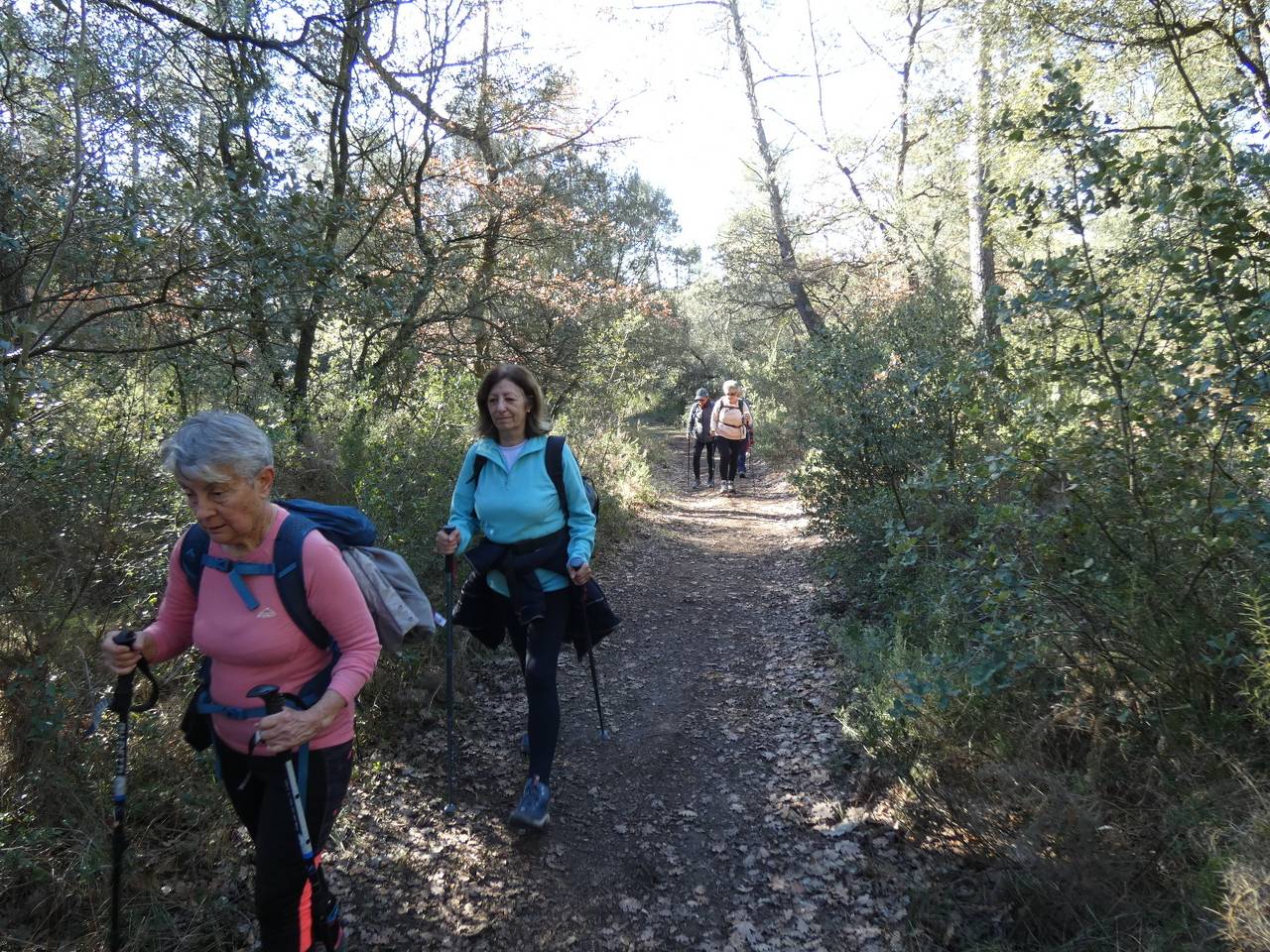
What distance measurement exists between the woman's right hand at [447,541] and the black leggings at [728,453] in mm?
10723

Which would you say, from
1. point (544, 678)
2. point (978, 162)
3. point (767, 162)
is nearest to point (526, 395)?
point (544, 678)

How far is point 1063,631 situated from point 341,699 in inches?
118

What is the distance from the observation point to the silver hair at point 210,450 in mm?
2184

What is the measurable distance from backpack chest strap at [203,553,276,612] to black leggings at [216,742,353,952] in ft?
1.70

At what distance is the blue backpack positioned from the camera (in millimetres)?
2268

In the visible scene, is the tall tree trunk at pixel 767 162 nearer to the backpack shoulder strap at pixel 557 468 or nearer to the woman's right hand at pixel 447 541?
the backpack shoulder strap at pixel 557 468

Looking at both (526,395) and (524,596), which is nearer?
(524,596)

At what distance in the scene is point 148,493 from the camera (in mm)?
4359

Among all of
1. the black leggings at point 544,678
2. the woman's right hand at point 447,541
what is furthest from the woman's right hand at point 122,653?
the black leggings at point 544,678

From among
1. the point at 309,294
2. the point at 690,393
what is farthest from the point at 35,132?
the point at 690,393

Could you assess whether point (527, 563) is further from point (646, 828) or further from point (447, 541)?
point (646, 828)

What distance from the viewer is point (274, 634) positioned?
7.41 ft

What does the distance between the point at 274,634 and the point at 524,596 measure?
64.9 inches

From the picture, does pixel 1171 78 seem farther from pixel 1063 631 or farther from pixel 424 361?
pixel 424 361
